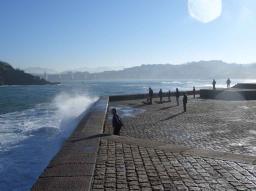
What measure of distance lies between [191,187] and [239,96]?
25.9 metres

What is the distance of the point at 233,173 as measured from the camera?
626cm

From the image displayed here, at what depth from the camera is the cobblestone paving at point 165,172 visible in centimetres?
559

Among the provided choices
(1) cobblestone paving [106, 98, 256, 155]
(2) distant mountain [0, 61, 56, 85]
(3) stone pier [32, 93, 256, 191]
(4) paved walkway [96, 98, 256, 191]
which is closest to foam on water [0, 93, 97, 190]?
(3) stone pier [32, 93, 256, 191]

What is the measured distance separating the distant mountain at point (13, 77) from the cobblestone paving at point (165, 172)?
179 metres

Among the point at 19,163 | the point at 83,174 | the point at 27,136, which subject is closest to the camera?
the point at 83,174

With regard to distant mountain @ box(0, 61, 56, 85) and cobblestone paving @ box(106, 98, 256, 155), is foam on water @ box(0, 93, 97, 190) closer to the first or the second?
cobblestone paving @ box(106, 98, 256, 155)

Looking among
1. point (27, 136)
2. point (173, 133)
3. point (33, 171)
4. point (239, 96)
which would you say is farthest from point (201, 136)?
point (239, 96)

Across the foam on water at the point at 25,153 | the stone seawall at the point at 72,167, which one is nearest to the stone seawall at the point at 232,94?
the foam on water at the point at 25,153

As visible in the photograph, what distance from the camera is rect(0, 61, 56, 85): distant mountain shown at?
181 metres

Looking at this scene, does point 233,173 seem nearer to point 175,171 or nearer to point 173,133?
point 175,171

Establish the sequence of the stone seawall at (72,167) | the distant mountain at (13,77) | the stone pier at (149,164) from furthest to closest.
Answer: the distant mountain at (13,77)
the stone pier at (149,164)
the stone seawall at (72,167)

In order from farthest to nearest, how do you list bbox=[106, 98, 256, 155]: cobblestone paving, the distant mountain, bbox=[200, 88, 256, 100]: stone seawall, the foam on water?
1. the distant mountain
2. bbox=[200, 88, 256, 100]: stone seawall
3. bbox=[106, 98, 256, 155]: cobblestone paving
4. the foam on water

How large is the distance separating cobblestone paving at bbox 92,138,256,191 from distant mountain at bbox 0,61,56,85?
179 metres

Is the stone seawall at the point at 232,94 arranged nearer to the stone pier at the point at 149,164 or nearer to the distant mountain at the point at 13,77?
the stone pier at the point at 149,164
